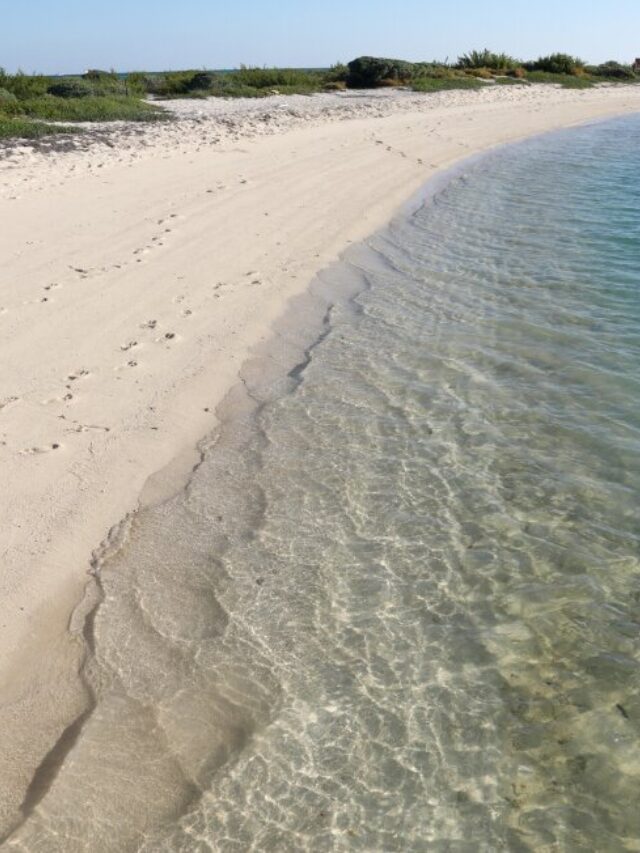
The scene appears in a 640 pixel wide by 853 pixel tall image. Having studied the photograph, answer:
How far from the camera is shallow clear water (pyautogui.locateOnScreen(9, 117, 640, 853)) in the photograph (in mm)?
3188

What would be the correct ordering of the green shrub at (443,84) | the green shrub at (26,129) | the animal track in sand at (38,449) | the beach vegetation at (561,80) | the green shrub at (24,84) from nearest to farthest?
the animal track in sand at (38,449)
the green shrub at (26,129)
the green shrub at (24,84)
the green shrub at (443,84)
the beach vegetation at (561,80)

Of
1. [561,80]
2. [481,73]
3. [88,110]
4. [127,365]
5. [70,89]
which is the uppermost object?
[70,89]

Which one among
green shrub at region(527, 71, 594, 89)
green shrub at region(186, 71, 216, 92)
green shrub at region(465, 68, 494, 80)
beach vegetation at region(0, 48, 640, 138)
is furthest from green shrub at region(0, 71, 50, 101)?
green shrub at region(527, 71, 594, 89)

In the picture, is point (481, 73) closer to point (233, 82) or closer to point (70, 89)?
point (233, 82)

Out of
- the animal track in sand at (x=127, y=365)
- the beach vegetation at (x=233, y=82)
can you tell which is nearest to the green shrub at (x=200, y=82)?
the beach vegetation at (x=233, y=82)

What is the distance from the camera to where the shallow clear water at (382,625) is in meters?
3.19

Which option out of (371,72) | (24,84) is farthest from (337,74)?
(24,84)

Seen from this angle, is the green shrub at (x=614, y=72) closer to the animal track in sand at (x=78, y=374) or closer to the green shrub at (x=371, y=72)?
the green shrub at (x=371, y=72)

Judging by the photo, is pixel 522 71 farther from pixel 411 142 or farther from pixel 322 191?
pixel 322 191

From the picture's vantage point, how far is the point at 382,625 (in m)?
4.17

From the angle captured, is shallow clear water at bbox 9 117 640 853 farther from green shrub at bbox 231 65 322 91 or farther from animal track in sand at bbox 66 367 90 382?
green shrub at bbox 231 65 322 91

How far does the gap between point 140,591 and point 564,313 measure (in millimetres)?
6355

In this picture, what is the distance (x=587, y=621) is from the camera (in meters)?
4.25

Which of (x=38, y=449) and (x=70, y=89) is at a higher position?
(x=70, y=89)
